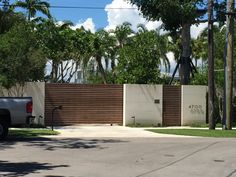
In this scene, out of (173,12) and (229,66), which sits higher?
(173,12)

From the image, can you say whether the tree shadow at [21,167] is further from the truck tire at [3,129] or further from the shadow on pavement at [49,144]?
the truck tire at [3,129]

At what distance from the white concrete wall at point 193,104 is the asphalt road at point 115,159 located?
1173 centimetres

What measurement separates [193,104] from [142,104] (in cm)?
341

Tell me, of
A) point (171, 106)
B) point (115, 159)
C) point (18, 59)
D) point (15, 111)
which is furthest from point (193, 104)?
point (115, 159)

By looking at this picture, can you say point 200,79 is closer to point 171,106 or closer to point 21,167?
point 171,106

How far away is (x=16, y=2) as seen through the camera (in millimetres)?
44562

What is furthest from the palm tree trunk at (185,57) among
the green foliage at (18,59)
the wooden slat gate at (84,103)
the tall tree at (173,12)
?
the green foliage at (18,59)

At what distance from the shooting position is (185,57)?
3525cm

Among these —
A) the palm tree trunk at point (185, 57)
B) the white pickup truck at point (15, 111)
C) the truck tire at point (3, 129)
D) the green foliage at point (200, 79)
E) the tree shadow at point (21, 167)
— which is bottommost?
the tree shadow at point (21, 167)

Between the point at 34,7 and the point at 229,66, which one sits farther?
the point at 34,7

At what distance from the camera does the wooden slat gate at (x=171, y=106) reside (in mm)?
31344

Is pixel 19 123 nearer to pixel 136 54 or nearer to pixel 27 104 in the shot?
pixel 27 104

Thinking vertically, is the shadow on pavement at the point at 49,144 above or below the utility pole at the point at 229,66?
below

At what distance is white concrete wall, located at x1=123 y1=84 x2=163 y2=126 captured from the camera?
30.3 metres
